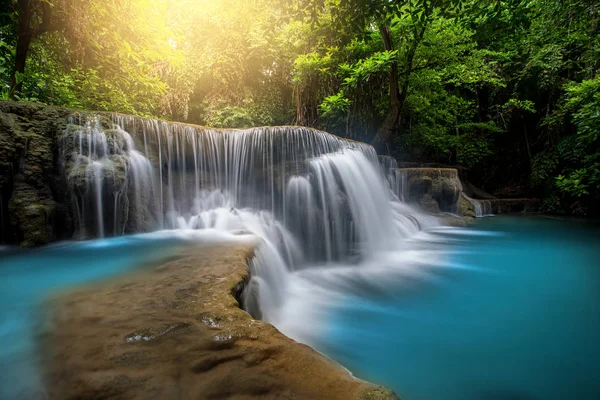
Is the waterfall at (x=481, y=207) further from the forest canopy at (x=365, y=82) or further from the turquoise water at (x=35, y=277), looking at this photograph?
the turquoise water at (x=35, y=277)

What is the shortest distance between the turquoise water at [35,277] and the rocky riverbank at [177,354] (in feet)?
0.35

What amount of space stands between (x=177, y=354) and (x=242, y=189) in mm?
6300

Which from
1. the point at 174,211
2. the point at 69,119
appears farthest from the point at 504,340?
the point at 69,119

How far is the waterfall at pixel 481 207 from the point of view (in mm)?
12352

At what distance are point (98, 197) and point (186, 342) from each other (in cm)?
481

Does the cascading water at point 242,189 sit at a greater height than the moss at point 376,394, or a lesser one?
greater

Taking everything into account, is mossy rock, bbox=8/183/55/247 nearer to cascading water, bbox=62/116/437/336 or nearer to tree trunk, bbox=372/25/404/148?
cascading water, bbox=62/116/437/336

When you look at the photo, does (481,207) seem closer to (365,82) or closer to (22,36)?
(365,82)

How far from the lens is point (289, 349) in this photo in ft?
5.13

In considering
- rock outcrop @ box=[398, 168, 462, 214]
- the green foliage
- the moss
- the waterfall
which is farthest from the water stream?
the green foliage

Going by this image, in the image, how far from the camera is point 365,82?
40.3ft

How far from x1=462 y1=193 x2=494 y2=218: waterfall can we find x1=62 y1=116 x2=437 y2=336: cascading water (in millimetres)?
5654

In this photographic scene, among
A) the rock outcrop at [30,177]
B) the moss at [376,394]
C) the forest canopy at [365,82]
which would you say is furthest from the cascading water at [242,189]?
the moss at [376,394]

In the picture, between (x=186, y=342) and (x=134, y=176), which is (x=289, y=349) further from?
(x=134, y=176)
